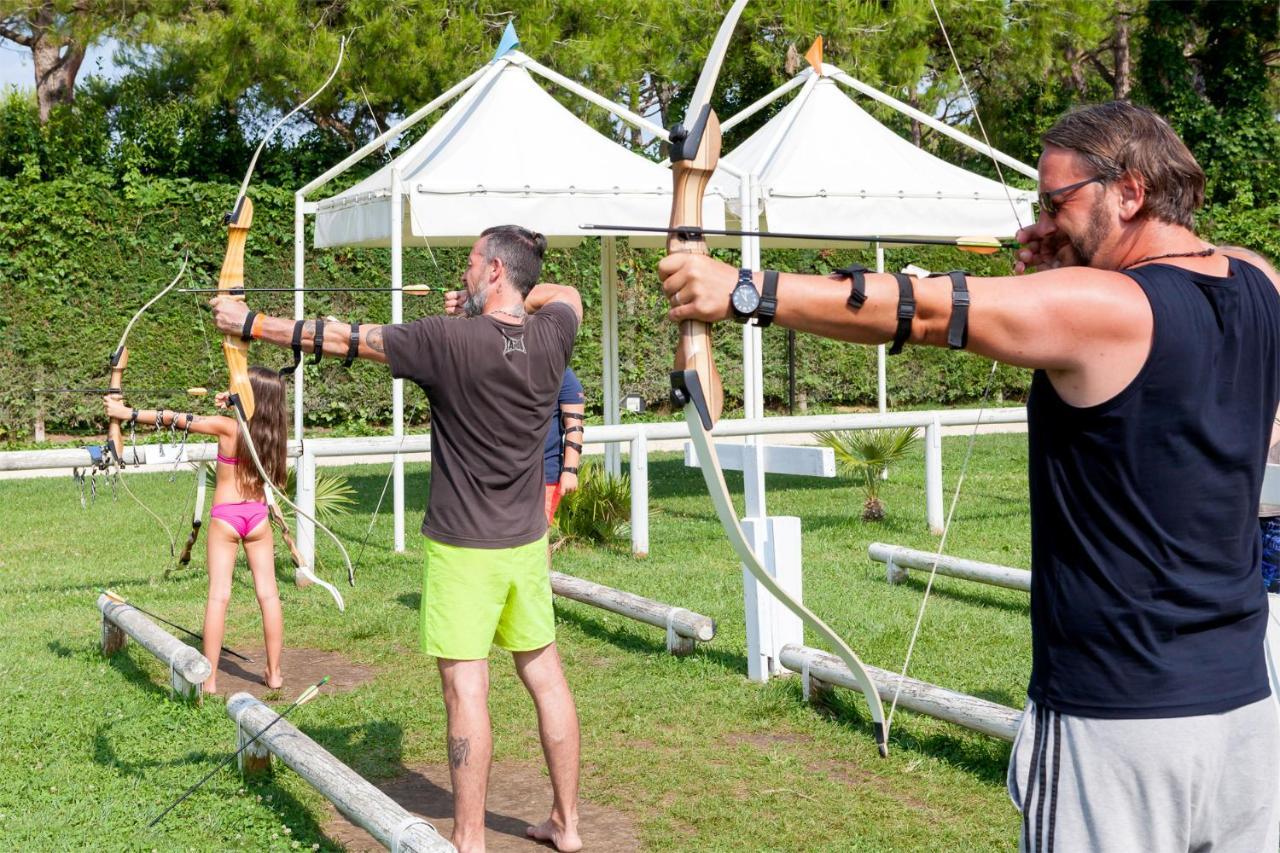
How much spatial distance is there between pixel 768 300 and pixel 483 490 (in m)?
2.20

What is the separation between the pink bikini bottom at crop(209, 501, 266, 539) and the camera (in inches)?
233

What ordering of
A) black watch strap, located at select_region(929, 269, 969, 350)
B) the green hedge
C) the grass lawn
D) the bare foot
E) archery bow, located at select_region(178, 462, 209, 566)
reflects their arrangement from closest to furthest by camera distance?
black watch strap, located at select_region(929, 269, 969, 350)
the bare foot
the grass lawn
archery bow, located at select_region(178, 462, 209, 566)
the green hedge

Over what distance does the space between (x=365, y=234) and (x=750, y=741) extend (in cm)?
539

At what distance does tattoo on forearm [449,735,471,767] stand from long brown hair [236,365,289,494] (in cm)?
242

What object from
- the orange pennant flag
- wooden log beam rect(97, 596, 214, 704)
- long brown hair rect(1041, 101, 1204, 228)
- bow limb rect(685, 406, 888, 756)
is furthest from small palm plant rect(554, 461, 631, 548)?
long brown hair rect(1041, 101, 1204, 228)

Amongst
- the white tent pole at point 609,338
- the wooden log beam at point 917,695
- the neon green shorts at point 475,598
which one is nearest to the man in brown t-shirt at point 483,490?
the neon green shorts at point 475,598

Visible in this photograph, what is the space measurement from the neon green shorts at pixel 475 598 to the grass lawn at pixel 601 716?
0.86 meters

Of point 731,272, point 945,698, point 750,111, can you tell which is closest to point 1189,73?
point 750,111

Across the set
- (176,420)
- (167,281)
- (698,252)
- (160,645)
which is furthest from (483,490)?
(167,281)

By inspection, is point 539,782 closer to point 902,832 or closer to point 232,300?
point 902,832

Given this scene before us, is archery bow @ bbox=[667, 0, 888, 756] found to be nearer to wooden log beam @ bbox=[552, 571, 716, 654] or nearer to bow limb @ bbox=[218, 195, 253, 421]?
bow limb @ bbox=[218, 195, 253, 421]

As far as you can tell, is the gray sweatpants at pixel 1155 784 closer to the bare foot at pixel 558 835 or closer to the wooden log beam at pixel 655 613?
the bare foot at pixel 558 835

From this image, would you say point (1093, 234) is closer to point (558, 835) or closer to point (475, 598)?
point (475, 598)

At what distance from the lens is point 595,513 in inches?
378
